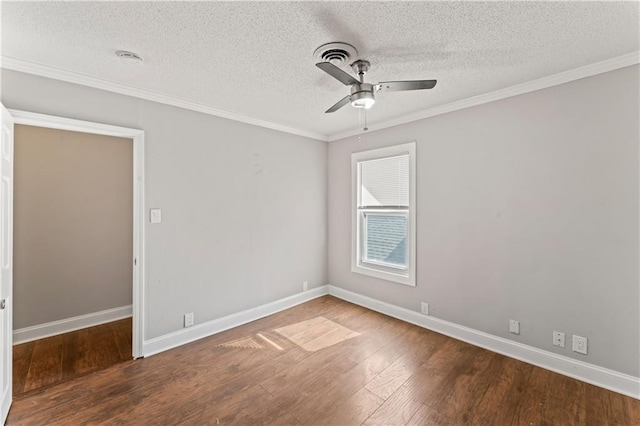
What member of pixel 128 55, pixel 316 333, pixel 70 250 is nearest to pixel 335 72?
pixel 128 55

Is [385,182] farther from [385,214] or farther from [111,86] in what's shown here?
[111,86]

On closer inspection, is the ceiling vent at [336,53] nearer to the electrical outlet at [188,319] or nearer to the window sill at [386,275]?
the window sill at [386,275]

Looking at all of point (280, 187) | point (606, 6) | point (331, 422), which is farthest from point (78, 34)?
point (606, 6)

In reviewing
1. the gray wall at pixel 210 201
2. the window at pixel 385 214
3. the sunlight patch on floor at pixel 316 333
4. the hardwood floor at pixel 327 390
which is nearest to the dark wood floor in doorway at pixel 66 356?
the hardwood floor at pixel 327 390

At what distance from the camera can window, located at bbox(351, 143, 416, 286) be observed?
3.60 m

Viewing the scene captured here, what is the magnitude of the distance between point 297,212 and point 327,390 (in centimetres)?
245

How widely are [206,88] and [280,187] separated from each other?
161cm

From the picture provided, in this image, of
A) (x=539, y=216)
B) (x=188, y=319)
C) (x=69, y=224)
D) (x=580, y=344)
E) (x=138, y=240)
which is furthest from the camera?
(x=69, y=224)

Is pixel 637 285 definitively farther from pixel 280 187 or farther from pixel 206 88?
pixel 206 88

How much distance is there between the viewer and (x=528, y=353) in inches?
105

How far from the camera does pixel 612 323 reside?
2.28m

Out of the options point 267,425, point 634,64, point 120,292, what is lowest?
point 267,425

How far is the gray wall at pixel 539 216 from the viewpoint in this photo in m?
2.24

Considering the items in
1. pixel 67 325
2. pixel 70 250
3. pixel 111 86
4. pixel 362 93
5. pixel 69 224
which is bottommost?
pixel 67 325
